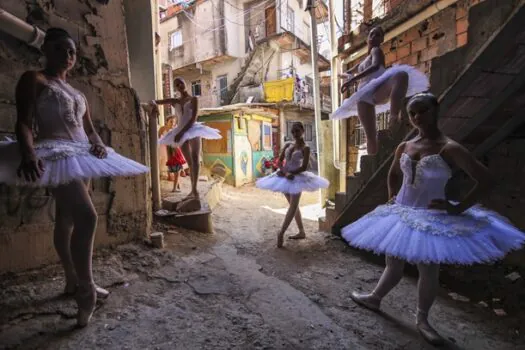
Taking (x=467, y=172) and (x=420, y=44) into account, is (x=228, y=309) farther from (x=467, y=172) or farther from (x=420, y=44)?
(x=420, y=44)

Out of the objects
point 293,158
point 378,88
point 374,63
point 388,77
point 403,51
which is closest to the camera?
point 388,77

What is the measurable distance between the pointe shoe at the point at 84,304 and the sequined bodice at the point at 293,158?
3204mm

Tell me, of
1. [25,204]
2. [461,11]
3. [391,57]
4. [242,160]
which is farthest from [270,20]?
[25,204]

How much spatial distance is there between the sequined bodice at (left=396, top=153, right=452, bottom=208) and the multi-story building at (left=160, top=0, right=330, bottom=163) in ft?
49.7

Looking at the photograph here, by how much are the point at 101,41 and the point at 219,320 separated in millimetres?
3144

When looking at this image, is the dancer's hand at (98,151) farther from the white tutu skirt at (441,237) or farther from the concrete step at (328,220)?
the concrete step at (328,220)

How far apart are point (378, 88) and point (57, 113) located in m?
3.36

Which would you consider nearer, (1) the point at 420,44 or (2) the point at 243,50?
(1) the point at 420,44

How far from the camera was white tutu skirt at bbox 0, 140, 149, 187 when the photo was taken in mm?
1695

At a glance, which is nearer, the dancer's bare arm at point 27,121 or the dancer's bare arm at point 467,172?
the dancer's bare arm at point 27,121

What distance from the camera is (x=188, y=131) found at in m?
4.45

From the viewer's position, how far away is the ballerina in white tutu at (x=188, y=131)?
4.41 m

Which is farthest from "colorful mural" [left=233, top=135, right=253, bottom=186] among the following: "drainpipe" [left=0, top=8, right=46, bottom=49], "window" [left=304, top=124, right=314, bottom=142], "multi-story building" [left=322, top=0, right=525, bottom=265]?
"drainpipe" [left=0, top=8, right=46, bottom=49]

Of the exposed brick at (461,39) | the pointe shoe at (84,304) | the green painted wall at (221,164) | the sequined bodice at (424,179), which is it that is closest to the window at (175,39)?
the green painted wall at (221,164)
